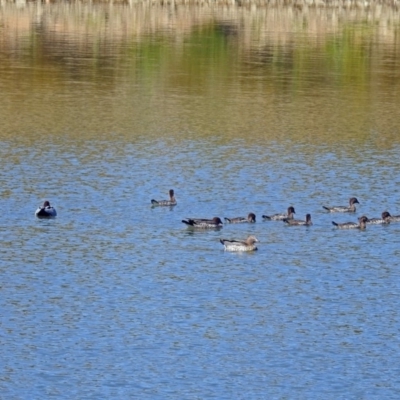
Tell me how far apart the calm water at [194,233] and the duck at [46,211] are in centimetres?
21

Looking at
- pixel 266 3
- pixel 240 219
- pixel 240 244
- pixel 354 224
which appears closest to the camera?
pixel 240 244

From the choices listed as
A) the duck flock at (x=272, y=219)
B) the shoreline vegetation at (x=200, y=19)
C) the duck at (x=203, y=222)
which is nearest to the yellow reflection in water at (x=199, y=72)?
the shoreline vegetation at (x=200, y=19)

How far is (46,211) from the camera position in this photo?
1039 inches

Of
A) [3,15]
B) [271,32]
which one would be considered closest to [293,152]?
[271,32]

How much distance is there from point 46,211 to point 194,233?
2787 mm

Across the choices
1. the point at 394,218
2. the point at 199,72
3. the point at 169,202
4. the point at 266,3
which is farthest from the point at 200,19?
the point at 394,218

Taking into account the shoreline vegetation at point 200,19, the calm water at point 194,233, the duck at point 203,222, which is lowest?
the shoreline vegetation at point 200,19

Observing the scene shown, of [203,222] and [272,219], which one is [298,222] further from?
[203,222]

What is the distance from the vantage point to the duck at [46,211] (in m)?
26.4

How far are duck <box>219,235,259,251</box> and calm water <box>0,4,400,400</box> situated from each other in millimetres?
152

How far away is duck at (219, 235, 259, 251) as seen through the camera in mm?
24391

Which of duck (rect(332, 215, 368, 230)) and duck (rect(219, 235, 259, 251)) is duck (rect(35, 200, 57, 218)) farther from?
duck (rect(332, 215, 368, 230))

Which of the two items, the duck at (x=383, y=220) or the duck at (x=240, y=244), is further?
the duck at (x=383, y=220)

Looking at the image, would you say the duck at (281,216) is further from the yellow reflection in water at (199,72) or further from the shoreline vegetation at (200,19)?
the shoreline vegetation at (200,19)
